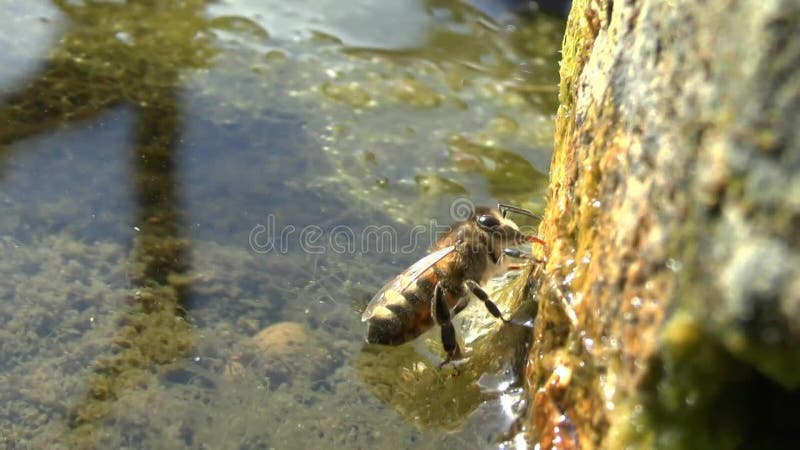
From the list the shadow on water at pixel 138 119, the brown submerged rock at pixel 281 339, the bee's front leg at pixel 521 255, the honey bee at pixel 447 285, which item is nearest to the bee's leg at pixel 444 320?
the honey bee at pixel 447 285

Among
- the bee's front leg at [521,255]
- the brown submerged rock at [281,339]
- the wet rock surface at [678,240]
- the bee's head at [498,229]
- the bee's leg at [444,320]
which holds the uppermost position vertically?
the wet rock surface at [678,240]

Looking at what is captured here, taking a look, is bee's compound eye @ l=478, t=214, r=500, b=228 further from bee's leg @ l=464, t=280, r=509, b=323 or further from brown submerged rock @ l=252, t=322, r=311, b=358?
brown submerged rock @ l=252, t=322, r=311, b=358

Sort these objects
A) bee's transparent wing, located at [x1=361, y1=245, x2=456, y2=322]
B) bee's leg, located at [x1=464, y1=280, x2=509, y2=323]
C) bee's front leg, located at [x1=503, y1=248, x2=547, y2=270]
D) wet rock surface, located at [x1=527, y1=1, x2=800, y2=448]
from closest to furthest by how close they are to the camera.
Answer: wet rock surface, located at [x1=527, y1=1, x2=800, y2=448]
bee's front leg, located at [x1=503, y1=248, x2=547, y2=270]
bee's leg, located at [x1=464, y1=280, x2=509, y2=323]
bee's transparent wing, located at [x1=361, y1=245, x2=456, y2=322]

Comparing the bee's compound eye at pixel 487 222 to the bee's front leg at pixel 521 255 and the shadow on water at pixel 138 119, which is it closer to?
the bee's front leg at pixel 521 255

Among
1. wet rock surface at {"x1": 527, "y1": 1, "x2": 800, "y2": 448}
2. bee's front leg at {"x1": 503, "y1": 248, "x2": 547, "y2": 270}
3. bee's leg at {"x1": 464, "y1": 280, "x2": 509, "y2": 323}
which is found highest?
wet rock surface at {"x1": 527, "y1": 1, "x2": 800, "y2": 448}

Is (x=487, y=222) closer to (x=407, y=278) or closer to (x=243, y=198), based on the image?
(x=407, y=278)

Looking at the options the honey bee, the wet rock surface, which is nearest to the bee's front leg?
the honey bee
